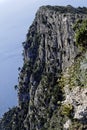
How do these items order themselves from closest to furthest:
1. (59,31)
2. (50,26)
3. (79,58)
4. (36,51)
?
1. (79,58)
2. (59,31)
3. (50,26)
4. (36,51)

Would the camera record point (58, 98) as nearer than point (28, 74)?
Yes

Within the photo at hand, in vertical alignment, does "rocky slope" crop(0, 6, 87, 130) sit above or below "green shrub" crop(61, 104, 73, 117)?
above

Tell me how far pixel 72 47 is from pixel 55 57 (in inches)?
549

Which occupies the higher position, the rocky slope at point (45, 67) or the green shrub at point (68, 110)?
the rocky slope at point (45, 67)

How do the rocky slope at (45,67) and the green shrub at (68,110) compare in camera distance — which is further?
the rocky slope at (45,67)

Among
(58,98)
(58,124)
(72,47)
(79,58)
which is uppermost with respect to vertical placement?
(72,47)

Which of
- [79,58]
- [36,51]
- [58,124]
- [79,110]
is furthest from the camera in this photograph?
[36,51]

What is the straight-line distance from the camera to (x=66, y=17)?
105 meters

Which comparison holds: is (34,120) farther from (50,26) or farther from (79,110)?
(79,110)

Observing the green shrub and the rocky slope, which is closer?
the green shrub

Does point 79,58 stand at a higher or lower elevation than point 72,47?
lower

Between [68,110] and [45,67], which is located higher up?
[45,67]

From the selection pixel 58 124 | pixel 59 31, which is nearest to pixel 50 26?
pixel 59 31

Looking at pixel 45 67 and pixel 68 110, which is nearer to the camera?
pixel 68 110
